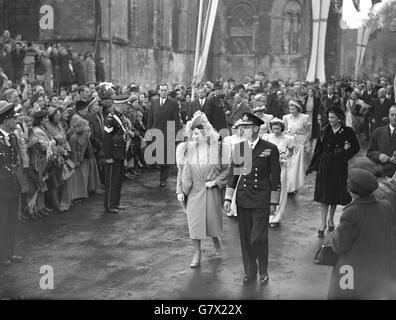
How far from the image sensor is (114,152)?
11.2 metres

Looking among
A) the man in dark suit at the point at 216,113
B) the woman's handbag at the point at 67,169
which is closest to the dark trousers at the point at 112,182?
the woman's handbag at the point at 67,169

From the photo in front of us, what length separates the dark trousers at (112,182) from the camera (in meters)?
11.3

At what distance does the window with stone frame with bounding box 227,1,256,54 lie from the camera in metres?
40.7

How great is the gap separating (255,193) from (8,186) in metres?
3.08

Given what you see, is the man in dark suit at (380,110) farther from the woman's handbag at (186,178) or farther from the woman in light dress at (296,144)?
the woman's handbag at (186,178)

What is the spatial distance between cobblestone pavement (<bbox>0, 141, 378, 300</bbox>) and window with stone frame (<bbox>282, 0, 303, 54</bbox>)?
30.0 metres

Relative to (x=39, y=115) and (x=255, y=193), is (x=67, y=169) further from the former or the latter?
(x=255, y=193)

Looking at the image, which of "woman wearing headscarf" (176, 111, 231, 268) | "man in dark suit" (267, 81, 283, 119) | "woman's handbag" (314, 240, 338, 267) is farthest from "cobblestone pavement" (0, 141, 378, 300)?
"man in dark suit" (267, 81, 283, 119)

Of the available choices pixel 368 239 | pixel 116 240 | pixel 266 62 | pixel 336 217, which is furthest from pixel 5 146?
pixel 266 62

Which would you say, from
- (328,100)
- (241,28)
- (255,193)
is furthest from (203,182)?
(241,28)

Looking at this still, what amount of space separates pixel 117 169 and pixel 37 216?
156cm

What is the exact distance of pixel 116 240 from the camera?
9461 mm

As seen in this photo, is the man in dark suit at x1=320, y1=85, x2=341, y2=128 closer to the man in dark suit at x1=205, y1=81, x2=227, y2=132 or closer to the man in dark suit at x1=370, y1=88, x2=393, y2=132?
Result: the man in dark suit at x1=370, y1=88, x2=393, y2=132
